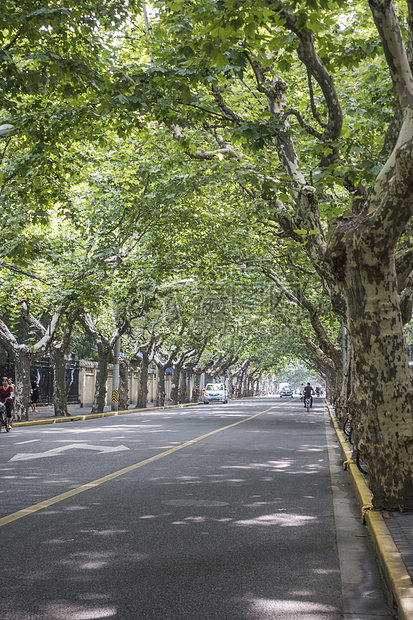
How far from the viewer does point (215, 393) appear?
58.2 m

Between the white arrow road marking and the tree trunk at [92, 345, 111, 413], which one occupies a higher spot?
the tree trunk at [92, 345, 111, 413]

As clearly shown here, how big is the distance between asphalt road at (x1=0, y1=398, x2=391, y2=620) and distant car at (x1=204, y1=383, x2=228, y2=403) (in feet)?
153

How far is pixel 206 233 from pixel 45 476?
14178 mm

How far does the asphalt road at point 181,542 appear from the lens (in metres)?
4.15

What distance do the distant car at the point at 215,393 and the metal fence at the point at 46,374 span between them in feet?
61.1

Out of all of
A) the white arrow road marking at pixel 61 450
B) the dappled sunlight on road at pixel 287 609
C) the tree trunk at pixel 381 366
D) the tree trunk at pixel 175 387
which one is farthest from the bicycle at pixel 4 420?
the tree trunk at pixel 175 387

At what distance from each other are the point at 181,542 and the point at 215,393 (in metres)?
52.8

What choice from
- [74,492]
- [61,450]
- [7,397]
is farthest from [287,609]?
[7,397]

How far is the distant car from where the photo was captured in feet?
190

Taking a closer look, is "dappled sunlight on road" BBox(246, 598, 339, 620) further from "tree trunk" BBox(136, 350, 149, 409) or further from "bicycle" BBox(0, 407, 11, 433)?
"tree trunk" BBox(136, 350, 149, 409)

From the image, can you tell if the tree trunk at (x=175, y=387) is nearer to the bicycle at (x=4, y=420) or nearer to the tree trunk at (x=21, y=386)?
the tree trunk at (x=21, y=386)

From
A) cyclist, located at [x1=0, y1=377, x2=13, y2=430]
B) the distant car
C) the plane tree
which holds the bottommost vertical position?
the distant car

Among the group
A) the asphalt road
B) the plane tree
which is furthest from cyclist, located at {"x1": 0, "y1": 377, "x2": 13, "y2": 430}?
→ the plane tree

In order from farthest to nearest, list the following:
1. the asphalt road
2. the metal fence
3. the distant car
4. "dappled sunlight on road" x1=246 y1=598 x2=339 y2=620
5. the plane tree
Result: the distant car → the metal fence → the plane tree → the asphalt road → "dappled sunlight on road" x1=246 y1=598 x2=339 y2=620
